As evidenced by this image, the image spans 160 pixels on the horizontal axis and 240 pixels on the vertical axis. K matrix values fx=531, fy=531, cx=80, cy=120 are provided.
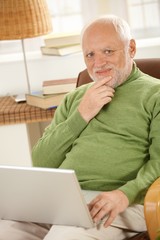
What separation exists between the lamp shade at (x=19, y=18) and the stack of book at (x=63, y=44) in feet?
0.48

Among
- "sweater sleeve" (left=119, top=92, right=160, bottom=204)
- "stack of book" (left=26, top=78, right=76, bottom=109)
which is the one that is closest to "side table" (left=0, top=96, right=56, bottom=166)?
"stack of book" (left=26, top=78, right=76, bottom=109)

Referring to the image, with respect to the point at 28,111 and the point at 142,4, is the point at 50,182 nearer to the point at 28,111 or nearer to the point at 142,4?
the point at 28,111

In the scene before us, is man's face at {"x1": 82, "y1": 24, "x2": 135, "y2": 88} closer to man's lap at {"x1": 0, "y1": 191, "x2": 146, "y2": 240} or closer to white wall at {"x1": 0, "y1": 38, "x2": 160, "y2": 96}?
man's lap at {"x1": 0, "y1": 191, "x2": 146, "y2": 240}

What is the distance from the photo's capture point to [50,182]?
1458mm

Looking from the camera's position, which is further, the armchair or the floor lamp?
the floor lamp

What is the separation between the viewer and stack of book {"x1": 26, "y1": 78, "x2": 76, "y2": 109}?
2684 millimetres

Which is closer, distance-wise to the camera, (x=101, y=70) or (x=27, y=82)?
(x=101, y=70)

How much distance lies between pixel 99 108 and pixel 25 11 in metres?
0.97

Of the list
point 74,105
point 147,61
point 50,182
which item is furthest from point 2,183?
point 147,61

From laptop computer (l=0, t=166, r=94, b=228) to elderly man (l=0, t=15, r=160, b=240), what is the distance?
0.56ft

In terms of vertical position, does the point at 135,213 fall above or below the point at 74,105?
below

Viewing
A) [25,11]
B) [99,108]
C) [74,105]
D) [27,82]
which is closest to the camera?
[99,108]

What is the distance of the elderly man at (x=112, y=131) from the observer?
178 centimetres

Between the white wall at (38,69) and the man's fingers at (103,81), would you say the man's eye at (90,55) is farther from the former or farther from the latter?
the white wall at (38,69)
